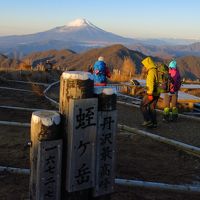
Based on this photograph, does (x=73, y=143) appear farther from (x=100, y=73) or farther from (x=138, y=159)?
(x=100, y=73)

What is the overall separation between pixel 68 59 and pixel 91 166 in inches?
5378

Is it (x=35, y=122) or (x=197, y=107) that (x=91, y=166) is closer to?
(x=35, y=122)

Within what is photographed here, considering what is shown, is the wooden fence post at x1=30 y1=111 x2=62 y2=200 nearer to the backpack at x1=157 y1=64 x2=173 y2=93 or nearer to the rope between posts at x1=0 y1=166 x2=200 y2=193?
the rope between posts at x1=0 y1=166 x2=200 y2=193

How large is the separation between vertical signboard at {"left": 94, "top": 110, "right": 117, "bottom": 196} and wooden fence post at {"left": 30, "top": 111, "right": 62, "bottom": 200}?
0.43m

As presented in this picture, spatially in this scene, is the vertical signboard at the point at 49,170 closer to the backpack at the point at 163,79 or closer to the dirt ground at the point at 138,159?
the dirt ground at the point at 138,159

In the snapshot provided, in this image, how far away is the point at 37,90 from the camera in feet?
54.1

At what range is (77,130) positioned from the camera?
441cm

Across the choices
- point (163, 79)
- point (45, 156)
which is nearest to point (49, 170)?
point (45, 156)

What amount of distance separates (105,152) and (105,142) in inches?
4.2

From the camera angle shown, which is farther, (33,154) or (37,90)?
(37,90)

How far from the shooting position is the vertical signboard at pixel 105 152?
464cm

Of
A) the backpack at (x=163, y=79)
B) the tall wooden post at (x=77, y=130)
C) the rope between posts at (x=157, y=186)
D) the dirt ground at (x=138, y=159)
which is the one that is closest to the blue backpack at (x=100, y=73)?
the dirt ground at (x=138, y=159)

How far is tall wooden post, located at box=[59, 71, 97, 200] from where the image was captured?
4.40 metres

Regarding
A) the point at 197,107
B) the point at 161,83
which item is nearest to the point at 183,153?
the point at 161,83
